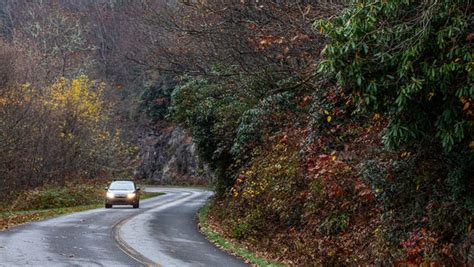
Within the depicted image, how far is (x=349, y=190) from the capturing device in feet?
53.1

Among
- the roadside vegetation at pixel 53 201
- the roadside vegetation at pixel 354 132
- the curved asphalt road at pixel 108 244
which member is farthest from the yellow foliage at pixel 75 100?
the roadside vegetation at pixel 354 132

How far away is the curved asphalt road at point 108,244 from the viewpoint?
596 inches

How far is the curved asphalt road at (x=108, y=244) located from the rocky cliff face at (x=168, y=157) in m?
45.2

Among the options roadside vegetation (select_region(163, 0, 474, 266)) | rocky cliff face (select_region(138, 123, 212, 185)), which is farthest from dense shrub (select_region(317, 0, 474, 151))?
rocky cliff face (select_region(138, 123, 212, 185))

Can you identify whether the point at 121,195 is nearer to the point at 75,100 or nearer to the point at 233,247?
the point at 75,100

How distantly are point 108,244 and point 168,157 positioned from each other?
57343 mm

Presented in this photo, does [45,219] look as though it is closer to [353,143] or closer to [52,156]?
[353,143]

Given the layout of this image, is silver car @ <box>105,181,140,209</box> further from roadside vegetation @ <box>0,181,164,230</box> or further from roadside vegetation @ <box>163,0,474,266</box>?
roadside vegetation @ <box>163,0,474,266</box>

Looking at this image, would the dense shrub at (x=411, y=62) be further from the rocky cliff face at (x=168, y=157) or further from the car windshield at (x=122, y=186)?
the rocky cliff face at (x=168, y=157)

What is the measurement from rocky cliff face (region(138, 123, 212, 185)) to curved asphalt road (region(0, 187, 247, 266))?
1780 inches

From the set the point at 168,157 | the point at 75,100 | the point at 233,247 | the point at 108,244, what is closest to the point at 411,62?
the point at 233,247

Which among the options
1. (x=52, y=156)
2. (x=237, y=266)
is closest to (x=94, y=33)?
(x=52, y=156)

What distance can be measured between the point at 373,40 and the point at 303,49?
27.8 feet

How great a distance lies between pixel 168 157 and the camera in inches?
2975
